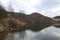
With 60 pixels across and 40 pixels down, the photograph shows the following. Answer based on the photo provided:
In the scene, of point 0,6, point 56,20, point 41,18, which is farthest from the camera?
point 56,20

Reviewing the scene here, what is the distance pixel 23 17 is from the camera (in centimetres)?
6719

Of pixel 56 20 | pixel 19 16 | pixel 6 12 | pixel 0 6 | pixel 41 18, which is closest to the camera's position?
pixel 0 6

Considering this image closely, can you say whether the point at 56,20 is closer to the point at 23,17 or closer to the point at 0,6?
the point at 23,17

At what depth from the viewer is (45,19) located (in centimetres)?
8631

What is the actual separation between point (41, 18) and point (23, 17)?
1979 centimetres

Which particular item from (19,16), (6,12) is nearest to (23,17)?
(19,16)

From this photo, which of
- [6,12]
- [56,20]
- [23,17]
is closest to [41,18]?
[56,20]

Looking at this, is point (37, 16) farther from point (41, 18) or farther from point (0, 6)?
point (0, 6)

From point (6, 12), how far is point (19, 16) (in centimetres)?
1481

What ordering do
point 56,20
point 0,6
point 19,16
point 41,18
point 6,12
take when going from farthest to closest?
point 56,20 < point 41,18 < point 19,16 < point 6,12 < point 0,6

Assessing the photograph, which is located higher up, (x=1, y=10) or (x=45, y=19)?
(x=1, y=10)

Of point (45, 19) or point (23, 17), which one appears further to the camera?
point (45, 19)

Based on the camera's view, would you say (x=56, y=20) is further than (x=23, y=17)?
Yes

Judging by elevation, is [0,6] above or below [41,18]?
above
